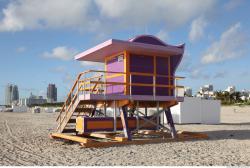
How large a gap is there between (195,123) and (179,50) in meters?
13.9

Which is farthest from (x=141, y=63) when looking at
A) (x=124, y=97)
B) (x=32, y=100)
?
(x=32, y=100)

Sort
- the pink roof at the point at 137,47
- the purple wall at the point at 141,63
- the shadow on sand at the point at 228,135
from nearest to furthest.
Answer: the pink roof at the point at 137,47
the purple wall at the point at 141,63
the shadow on sand at the point at 228,135

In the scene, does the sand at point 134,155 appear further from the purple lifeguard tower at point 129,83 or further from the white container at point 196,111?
the white container at point 196,111

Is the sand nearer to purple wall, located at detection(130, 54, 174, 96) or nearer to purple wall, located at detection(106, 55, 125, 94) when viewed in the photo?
purple wall, located at detection(130, 54, 174, 96)

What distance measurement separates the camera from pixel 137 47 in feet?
47.1

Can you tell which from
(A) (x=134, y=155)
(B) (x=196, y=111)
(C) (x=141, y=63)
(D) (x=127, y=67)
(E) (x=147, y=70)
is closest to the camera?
(A) (x=134, y=155)

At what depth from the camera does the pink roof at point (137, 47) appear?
46.4ft

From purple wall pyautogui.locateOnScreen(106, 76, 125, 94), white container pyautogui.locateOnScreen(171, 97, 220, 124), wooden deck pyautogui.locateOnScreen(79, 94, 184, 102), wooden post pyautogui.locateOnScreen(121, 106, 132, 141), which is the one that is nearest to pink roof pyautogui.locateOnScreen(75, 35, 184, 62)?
purple wall pyautogui.locateOnScreen(106, 76, 125, 94)

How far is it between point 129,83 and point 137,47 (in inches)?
58.4

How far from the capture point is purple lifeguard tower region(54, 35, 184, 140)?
1441 cm

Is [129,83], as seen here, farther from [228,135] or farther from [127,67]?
[228,135]

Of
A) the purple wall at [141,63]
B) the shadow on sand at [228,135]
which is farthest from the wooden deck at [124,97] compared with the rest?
the shadow on sand at [228,135]

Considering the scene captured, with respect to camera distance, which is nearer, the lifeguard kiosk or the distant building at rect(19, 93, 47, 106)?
the lifeguard kiosk

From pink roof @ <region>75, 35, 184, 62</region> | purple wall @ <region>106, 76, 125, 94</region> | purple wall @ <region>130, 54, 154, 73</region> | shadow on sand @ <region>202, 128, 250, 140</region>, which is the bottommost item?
shadow on sand @ <region>202, 128, 250, 140</region>
